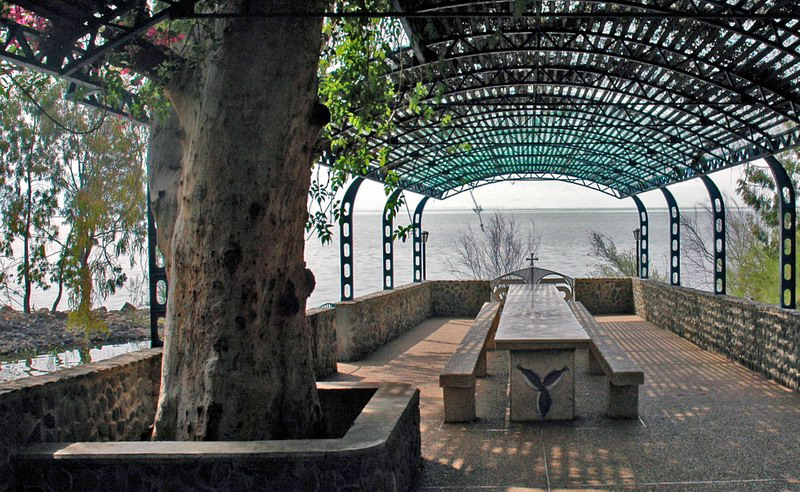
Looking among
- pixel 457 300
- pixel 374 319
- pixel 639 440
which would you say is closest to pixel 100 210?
pixel 457 300

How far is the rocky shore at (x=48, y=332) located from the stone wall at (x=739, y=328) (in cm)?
1813

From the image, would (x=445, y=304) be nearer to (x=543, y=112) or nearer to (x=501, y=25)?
(x=543, y=112)

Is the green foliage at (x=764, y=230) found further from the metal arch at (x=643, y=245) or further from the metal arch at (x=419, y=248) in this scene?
the metal arch at (x=419, y=248)

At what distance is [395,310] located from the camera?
1525 centimetres

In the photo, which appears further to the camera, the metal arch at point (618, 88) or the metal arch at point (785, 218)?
the metal arch at point (785, 218)

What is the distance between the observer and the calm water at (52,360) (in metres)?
20.5

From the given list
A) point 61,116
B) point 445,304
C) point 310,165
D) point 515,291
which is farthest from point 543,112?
point 61,116

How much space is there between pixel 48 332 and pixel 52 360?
12.6ft

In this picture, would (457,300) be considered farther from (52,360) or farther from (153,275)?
(153,275)

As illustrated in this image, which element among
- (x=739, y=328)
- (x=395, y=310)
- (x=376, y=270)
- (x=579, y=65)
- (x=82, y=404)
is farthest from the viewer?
(x=376, y=270)

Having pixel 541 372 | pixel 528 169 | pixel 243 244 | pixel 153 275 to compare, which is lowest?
pixel 541 372

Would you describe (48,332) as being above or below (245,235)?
below

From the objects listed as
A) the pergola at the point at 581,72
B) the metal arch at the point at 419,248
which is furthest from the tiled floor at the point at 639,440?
the metal arch at the point at 419,248

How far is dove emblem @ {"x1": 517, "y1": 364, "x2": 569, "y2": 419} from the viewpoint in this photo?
7.21 meters
